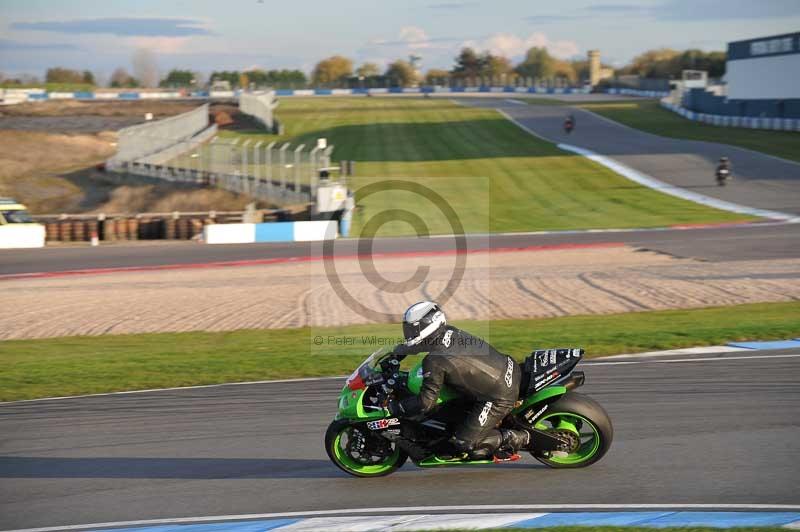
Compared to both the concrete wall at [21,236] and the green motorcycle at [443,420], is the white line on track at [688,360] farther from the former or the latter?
the concrete wall at [21,236]

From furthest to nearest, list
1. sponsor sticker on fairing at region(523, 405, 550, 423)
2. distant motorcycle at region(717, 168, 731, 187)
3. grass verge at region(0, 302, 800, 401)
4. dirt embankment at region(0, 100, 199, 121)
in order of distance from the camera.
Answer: dirt embankment at region(0, 100, 199, 121) < distant motorcycle at region(717, 168, 731, 187) < grass verge at region(0, 302, 800, 401) < sponsor sticker on fairing at region(523, 405, 550, 423)

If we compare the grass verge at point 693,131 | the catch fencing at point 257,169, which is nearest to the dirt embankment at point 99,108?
the grass verge at point 693,131

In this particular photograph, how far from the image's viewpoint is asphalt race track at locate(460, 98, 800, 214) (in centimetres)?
4197

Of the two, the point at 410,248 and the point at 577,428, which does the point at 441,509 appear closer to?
the point at 577,428

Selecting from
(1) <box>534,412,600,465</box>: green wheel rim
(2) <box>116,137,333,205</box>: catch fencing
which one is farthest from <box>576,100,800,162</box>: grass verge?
(1) <box>534,412,600,465</box>: green wheel rim

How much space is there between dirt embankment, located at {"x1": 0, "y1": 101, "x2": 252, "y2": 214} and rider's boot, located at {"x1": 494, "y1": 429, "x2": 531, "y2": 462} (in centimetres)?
3317

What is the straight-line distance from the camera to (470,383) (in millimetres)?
8008

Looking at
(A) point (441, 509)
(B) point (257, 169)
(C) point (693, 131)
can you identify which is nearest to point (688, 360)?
(A) point (441, 509)

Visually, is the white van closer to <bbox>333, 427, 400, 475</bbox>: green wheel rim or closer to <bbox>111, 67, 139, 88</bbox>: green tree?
<bbox>333, 427, 400, 475</bbox>: green wheel rim

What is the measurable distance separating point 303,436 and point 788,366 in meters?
7.34

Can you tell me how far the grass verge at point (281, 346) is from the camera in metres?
13.4

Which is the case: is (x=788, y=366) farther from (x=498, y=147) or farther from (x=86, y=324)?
(x=498, y=147)

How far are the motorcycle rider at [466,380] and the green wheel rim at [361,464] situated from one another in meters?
0.57

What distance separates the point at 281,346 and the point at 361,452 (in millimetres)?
7659
